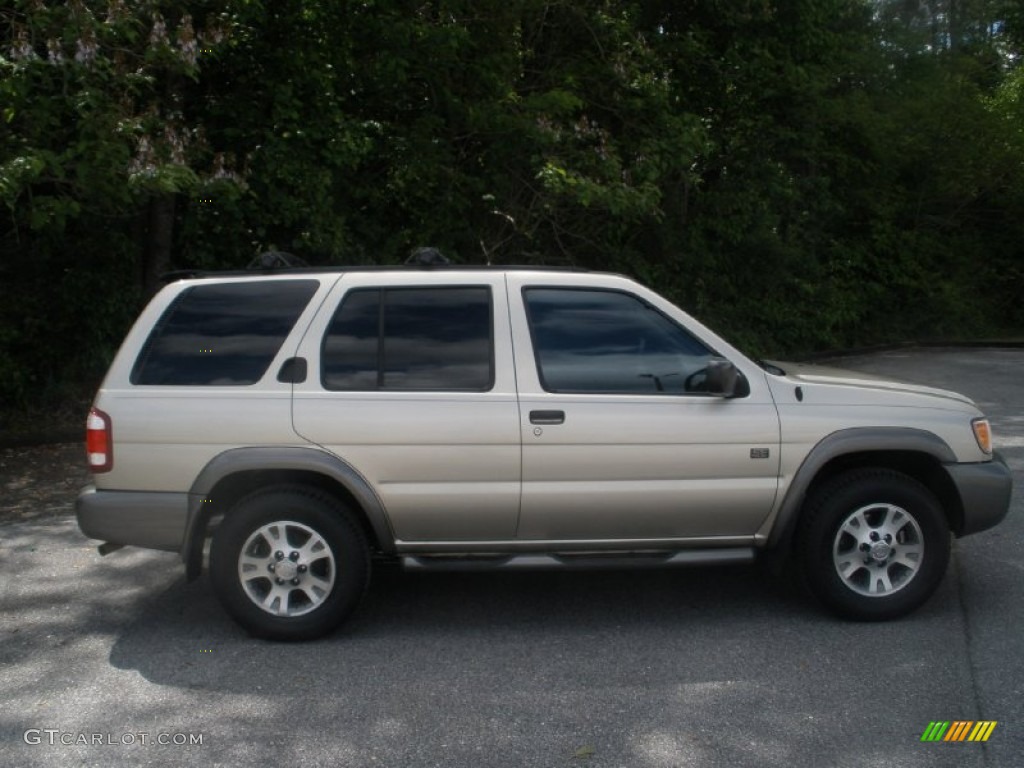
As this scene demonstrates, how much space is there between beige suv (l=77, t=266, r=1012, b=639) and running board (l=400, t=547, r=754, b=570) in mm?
11

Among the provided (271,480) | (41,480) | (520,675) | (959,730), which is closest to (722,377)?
(520,675)

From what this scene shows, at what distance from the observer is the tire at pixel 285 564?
5.08 metres

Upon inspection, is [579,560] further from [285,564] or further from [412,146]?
[412,146]

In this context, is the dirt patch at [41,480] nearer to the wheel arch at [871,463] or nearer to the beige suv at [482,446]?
the beige suv at [482,446]

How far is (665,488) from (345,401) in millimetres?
1613

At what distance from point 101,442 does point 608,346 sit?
8.27 feet

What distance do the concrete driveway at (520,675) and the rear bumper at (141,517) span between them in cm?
56

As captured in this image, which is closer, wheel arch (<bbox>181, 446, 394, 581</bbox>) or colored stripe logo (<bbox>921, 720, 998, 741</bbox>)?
colored stripe logo (<bbox>921, 720, 998, 741</bbox>)

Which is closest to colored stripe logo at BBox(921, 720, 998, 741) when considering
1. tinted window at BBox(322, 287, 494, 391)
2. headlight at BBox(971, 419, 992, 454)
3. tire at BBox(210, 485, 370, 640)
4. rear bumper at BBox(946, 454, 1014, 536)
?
rear bumper at BBox(946, 454, 1014, 536)

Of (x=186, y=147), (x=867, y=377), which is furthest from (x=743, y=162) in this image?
(x=867, y=377)

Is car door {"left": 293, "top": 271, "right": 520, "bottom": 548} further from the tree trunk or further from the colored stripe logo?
the tree trunk

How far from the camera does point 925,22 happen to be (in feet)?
88.9

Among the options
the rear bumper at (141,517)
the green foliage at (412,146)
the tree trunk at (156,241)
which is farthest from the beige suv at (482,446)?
A: the tree trunk at (156,241)

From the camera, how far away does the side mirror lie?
16.6 feet
